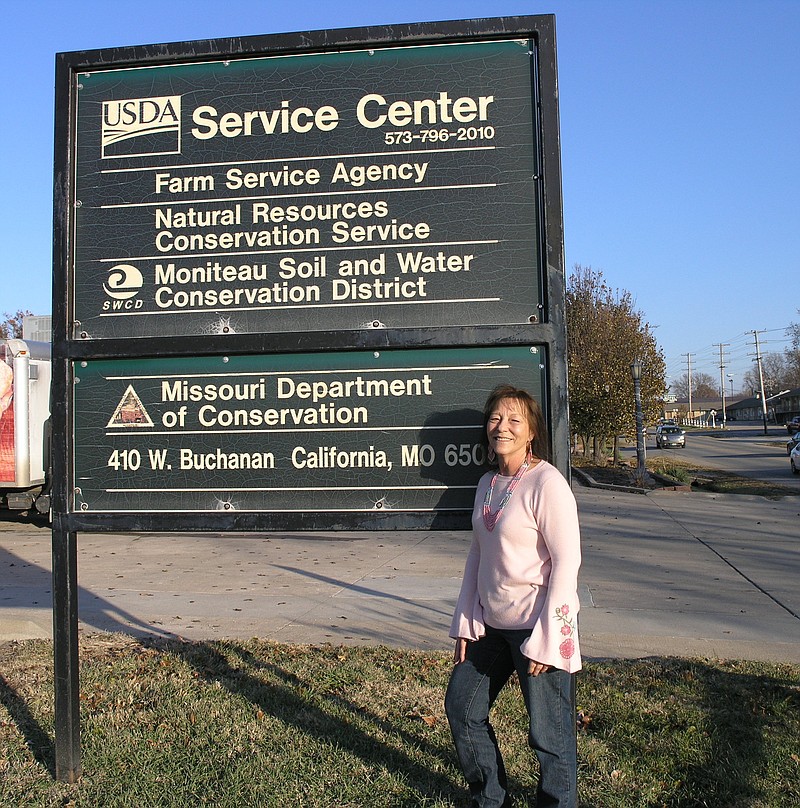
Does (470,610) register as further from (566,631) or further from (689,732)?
(689,732)

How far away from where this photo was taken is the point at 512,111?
368cm

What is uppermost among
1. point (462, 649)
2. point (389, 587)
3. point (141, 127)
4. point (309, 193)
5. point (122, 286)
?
point (141, 127)

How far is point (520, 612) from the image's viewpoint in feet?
9.67

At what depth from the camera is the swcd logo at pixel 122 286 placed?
387 cm

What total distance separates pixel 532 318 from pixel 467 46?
124cm

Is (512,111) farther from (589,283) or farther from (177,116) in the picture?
(589,283)

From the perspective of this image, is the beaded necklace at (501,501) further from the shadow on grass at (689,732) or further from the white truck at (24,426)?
the white truck at (24,426)

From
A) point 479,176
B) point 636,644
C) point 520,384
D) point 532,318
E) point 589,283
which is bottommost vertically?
point 636,644

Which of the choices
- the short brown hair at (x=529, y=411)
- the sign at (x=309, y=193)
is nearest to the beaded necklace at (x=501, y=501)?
the short brown hair at (x=529, y=411)

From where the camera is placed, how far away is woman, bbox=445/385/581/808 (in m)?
2.85

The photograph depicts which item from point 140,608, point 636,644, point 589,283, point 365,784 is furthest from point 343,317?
point 589,283

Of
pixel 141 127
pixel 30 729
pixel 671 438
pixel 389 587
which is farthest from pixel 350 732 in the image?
pixel 671 438

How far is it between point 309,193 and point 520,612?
204cm

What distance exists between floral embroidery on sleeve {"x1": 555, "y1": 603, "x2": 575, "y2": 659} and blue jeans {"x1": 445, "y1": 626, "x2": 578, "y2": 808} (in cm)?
11
